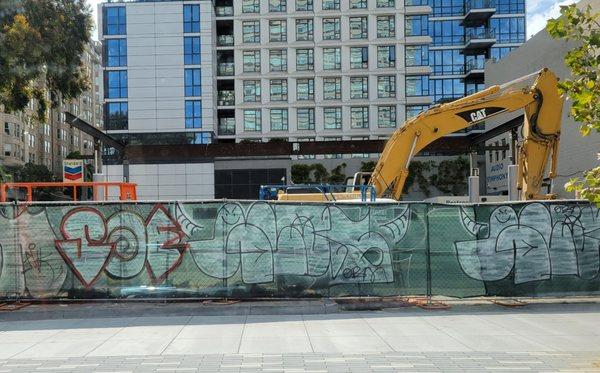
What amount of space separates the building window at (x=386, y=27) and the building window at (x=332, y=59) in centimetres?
495

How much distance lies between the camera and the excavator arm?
15.9 m

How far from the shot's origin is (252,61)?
63156 millimetres

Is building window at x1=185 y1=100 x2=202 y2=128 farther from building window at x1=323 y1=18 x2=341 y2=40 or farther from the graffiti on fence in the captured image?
the graffiti on fence

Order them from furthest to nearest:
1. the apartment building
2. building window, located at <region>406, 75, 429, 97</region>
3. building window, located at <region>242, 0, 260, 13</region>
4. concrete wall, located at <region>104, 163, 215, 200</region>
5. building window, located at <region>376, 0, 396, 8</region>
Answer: the apartment building
building window, located at <region>406, 75, 429, 97</region>
building window, located at <region>242, 0, 260, 13</region>
building window, located at <region>376, 0, 396, 8</region>
concrete wall, located at <region>104, 163, 215, 200</region>

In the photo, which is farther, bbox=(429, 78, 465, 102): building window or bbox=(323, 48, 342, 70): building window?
bbox=(429, 78, 465, 102): building window

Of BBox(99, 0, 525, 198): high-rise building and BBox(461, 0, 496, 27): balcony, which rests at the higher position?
BBox(461, 0, 496, 27): balcony

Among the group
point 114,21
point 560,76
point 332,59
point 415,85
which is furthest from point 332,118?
point 560,76

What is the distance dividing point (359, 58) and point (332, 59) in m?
3.01

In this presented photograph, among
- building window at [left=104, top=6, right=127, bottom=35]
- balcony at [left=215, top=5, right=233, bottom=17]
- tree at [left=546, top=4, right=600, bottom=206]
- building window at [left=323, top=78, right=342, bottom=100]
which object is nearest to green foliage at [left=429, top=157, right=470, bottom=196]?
building window at [left=323, top=78, right=342, bottom=100]

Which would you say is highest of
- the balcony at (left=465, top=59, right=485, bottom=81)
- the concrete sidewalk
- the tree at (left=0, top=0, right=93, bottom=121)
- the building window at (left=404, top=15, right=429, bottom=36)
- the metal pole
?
the building window at (left=404, top=15, right=429, bottom=36)

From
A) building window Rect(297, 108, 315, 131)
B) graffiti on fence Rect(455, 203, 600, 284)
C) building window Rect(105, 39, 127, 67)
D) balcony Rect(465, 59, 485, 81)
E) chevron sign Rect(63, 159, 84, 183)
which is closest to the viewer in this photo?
graffiti on fence Rect(455, 203, 600, 284)

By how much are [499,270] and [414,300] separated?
169 centimetres

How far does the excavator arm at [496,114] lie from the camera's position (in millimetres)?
15906

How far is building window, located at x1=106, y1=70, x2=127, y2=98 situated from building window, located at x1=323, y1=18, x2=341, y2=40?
22.3m
